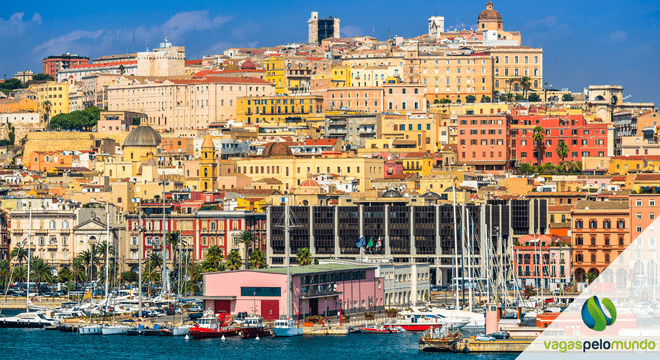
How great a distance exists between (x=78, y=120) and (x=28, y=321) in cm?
9074

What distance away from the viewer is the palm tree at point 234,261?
10119 centimetres

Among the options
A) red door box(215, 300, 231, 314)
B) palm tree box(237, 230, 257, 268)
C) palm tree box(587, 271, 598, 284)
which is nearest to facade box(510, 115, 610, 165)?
palm tree box(587, 271, 598, 284)

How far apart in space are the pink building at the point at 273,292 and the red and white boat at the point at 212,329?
2.64 m

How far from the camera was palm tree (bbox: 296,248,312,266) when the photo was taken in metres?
102

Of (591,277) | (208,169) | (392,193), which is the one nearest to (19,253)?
(208,169)

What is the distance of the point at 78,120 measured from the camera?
582 feet

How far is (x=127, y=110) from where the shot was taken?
17850cm

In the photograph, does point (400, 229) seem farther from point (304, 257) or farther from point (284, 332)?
point (284, 332)

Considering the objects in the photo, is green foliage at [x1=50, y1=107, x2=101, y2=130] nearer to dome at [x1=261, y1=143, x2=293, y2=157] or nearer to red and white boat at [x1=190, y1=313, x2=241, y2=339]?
dome at [x1=261, y1=143, x2=293, y2=157]

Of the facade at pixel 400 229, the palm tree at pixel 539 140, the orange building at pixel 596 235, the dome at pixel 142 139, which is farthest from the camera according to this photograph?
the dome at pixel 142 139

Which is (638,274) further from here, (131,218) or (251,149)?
(251,149)

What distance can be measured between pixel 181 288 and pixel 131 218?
51.4 ft

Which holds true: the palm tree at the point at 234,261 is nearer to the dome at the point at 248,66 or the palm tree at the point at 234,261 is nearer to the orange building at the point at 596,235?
the orange building at the point at 596,235

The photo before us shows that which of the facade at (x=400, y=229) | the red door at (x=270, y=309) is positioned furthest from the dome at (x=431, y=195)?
the red door at (x=270, y=309)
